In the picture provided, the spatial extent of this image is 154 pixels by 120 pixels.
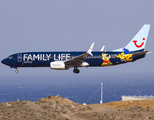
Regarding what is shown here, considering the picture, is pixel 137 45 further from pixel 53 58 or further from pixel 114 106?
pixel 53 58

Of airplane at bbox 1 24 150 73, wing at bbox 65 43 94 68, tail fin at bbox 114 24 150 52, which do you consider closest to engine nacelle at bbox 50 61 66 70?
airplane at bbox 1 24 150 73

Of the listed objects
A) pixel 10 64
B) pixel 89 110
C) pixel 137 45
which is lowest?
pixel 89 110

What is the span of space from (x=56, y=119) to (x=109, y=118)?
997 centimetres

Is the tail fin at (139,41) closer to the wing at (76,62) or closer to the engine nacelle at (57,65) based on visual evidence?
the wing at (76,62)

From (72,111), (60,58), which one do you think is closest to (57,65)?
(60,58)

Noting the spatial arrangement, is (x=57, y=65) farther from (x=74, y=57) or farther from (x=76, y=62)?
(x=74, y=57)

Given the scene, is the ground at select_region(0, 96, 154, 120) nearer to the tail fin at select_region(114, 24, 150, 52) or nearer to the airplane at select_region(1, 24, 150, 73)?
the airplane at select_region(1, 24, 150, 73)

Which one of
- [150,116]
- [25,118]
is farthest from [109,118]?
Answer: [25,118]

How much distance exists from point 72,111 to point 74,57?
40.2 ft

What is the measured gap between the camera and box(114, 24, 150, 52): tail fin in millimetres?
65375

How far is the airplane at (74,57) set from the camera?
6066 cm

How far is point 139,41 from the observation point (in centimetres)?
6638

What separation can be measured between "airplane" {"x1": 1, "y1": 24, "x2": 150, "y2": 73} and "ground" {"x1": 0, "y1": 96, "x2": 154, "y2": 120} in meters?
8.67

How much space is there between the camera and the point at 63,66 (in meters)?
60.1
